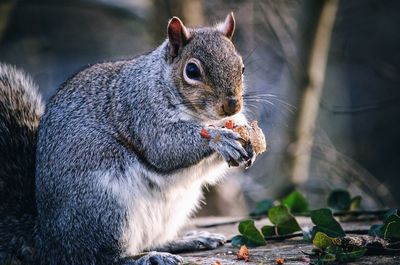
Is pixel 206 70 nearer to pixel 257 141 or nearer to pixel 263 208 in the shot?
pixel 257 141

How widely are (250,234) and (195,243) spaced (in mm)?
318

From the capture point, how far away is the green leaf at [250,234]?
2586 millimetres

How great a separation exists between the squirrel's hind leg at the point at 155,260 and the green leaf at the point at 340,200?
982 mm

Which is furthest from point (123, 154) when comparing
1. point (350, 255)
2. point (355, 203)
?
point (355, 203)

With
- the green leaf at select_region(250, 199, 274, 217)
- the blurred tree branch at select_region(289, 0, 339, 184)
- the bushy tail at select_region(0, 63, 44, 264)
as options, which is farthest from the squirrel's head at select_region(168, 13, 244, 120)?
the blurred tree branch at select_region(289, 0, 339, 184)

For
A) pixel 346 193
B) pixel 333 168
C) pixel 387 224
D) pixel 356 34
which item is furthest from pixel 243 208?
pixel 356 34

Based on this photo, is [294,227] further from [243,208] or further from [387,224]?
[243,208]

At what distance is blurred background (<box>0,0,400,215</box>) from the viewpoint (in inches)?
159

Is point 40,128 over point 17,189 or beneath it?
over

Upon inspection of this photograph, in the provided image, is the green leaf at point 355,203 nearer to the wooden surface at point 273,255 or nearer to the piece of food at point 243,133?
the wooden surface at point 273,255

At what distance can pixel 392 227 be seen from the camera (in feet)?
7.57

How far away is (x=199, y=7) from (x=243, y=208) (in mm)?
1498

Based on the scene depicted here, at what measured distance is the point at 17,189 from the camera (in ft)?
8.75

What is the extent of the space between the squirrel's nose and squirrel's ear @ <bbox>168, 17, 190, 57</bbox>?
1.31ft
